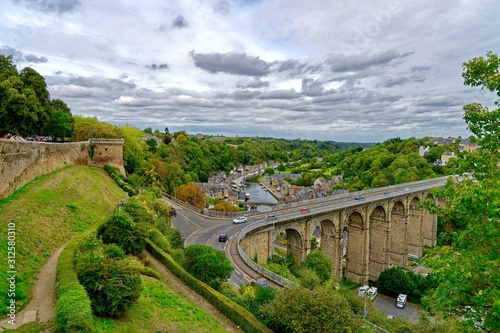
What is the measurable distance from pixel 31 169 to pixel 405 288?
41248 millimetres

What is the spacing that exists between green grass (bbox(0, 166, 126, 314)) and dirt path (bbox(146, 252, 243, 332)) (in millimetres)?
5745

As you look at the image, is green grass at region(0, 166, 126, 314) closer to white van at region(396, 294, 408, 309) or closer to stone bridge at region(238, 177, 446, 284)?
stone bridge at region(238, 177, 446, 284)

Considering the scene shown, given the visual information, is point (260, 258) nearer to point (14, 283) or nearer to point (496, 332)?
point (14, 283)

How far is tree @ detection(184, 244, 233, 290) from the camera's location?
62.4ft

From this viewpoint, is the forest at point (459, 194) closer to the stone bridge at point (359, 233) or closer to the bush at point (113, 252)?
the stone bridge at point (359, 233)

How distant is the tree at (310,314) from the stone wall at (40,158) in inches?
685

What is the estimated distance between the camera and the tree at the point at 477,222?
7.56m

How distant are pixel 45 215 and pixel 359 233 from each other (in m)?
35.8

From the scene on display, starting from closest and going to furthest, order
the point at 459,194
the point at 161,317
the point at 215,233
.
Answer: the point at 459,194 → the point at 161,317 → the point at 215,233

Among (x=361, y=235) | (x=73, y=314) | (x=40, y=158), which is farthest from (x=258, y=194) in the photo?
(x=73, y=314)

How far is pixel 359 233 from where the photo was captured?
4338 cm

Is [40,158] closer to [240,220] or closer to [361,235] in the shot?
[240,220]

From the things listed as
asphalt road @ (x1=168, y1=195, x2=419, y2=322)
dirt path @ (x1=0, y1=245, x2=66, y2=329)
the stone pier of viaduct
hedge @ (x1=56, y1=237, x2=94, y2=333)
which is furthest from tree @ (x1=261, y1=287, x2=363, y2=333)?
the stone pier of viaduct

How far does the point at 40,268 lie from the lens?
15375mm
